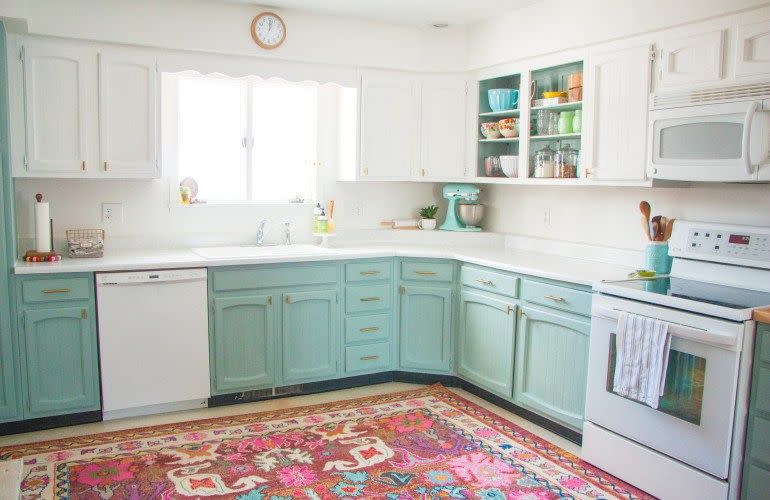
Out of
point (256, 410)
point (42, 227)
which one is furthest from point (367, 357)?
point (42, 227)

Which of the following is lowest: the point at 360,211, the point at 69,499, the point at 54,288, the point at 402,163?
the point at 69,499

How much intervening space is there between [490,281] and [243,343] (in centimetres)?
152

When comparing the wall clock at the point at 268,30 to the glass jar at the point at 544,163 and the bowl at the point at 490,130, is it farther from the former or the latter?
the glass jar at the point at 544,163

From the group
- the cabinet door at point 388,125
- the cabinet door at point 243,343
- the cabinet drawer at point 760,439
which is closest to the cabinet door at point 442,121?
the cabinet door at point 388,125

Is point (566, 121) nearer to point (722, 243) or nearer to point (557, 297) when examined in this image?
point (557, 297)

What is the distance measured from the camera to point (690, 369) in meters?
2.74

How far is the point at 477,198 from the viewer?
4863 millimetres

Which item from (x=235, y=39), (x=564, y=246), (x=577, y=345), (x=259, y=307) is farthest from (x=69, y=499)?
(x=564, y=246)

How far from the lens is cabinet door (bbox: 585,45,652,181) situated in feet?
11.1

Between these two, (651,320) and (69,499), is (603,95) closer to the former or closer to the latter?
(651,320)

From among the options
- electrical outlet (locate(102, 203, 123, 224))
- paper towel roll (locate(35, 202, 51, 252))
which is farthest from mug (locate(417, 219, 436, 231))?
paper towel roll (locate(35, 202, 51, 252))

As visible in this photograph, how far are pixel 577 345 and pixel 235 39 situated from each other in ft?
8.90

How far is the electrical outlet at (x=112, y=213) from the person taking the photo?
4113mm

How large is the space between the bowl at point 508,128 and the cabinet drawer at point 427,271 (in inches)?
37.3
